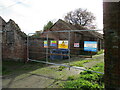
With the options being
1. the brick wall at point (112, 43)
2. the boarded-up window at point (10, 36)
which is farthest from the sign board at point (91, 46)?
the boarded-up window at point (10, 36)

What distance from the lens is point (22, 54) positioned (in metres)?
8.13

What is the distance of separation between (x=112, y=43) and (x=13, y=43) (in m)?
8.37

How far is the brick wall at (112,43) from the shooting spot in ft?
7.44

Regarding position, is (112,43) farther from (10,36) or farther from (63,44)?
(10,36)

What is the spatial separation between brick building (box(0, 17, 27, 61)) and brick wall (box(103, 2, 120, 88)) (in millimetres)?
7174

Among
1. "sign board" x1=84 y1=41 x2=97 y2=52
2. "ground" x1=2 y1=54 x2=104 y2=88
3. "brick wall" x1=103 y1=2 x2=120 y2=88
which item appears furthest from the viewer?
"sign board" x1=84 y1=41 x2=97 y2=52

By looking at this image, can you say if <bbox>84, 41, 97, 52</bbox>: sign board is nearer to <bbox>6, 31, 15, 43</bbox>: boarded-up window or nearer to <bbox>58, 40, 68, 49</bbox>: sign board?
<bbox>58, 40, 68, 49</bbox>: sign board

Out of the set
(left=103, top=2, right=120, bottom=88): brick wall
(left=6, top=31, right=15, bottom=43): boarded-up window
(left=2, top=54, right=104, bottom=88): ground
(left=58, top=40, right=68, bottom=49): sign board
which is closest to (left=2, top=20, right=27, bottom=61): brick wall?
(left=6, top=31, right=15, bottom=43): boarded-up window

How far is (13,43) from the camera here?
855cm

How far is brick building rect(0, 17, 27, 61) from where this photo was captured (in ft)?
26.9

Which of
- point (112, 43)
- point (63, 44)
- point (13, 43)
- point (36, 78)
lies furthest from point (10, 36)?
point (112, 43)

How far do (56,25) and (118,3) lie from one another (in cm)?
1573

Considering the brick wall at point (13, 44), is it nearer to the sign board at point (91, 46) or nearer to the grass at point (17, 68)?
the grass at point (17, 68)

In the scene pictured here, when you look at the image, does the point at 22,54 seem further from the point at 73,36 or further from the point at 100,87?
the point at 73,36
